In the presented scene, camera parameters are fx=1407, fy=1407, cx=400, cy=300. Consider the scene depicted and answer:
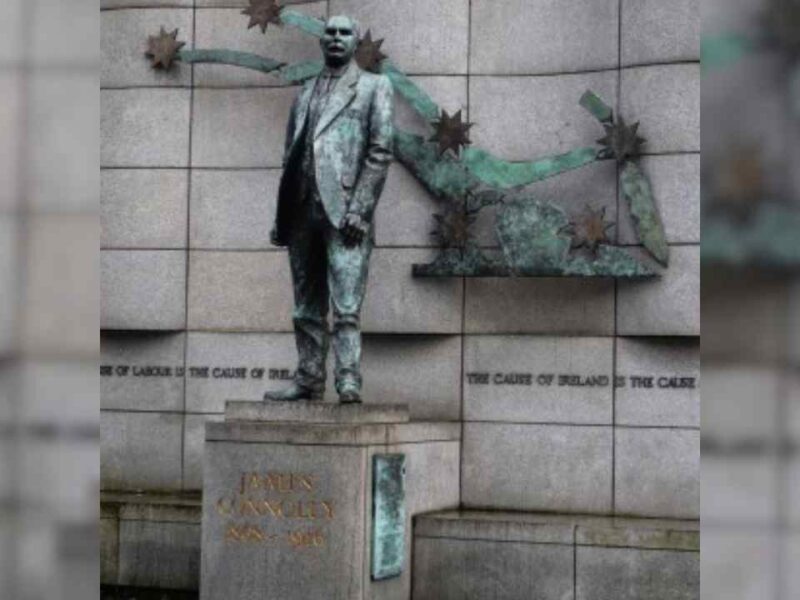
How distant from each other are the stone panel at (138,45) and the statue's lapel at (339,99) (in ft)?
11.8

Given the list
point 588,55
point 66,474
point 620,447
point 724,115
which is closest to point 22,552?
point 66,474

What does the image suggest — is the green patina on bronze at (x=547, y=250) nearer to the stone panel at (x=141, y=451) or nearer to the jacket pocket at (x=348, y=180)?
the jacket pocket at (x=348, y=180)

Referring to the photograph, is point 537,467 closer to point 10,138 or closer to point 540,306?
point 540,306

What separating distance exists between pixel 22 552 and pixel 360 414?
6963 mm

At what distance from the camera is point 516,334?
1215 centimetres

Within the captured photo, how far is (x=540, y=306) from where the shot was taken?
12.1 metres

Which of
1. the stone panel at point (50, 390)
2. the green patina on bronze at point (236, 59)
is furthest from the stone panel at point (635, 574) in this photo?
the stone panel at point (50, 390)

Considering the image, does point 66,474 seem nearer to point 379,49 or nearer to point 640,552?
point 640,552

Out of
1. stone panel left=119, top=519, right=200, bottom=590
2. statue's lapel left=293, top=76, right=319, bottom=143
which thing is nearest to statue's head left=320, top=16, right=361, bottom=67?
statue's lapel left=293, top=76, right=319, bottom=143

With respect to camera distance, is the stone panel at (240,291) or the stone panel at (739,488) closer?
the stone panel at (739,488)

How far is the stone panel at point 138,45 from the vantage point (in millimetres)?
13469

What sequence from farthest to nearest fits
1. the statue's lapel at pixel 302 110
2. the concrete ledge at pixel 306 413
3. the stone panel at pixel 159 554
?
the stone panel at pixel 159 554 → the statue's lapel at pixel 302 110 → the concrete ledge at pixel 306 413

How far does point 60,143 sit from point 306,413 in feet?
22.6

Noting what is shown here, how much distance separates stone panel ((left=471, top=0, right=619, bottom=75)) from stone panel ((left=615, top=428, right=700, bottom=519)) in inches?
127
